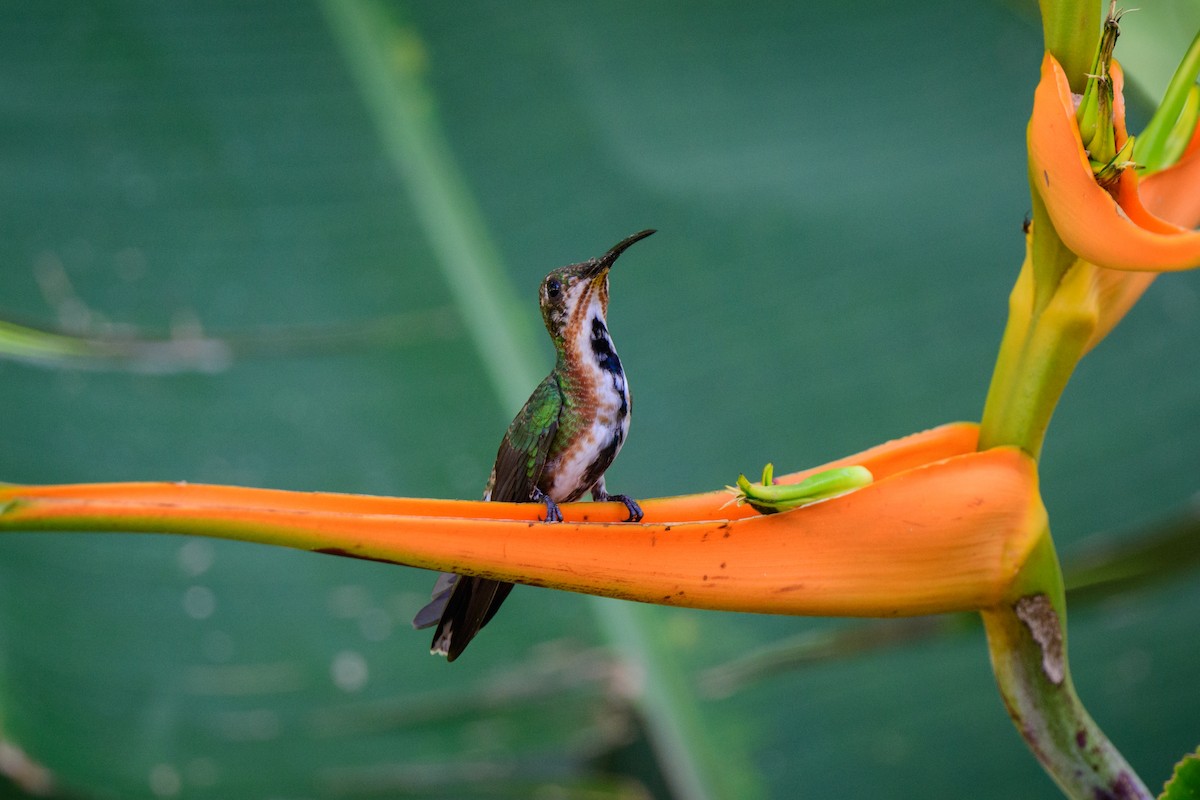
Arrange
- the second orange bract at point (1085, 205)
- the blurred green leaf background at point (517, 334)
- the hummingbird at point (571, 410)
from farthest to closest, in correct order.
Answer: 1. the blurred green leaf background at point (517, 334)
2. the hummingbird at point (571, 410)
3. the second orange bract at point (1085, 205)

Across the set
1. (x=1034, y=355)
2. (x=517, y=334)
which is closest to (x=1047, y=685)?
(x=1034, y=355)

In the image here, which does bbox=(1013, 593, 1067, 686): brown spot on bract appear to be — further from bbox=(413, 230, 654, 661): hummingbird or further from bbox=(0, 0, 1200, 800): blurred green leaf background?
bbox=(0, 0, 1200, 800): blurred green leaf background

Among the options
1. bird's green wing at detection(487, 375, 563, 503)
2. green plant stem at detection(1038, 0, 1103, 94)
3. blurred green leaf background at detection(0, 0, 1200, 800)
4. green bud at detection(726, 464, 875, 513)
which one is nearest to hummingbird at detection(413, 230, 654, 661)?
bird's green wing at detection(487, 375, 563, 503)

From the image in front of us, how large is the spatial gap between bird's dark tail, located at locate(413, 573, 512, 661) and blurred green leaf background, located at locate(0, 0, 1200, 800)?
546mm

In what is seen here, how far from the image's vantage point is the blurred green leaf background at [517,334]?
0.97m

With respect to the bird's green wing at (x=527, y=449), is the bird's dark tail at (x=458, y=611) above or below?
below

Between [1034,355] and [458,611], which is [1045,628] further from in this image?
[458,611]

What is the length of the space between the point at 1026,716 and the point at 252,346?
0.86 m

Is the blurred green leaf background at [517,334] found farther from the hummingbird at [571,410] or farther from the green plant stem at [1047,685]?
the green plant stem at [1047,685]

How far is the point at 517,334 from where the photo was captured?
3.40 ft

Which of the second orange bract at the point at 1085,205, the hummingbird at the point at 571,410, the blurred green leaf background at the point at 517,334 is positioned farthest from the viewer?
the blurred green leaf background at the point at 517,334

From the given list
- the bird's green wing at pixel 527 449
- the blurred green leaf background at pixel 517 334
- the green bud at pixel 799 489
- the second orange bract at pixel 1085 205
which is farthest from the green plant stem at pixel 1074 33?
the blurred green leaf background at pixel 517 334

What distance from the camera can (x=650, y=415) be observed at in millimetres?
1050

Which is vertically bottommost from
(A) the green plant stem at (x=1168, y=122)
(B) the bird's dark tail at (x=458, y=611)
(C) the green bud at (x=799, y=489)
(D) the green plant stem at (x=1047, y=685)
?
(D) the green plant stem at (x=1047, y=685)
